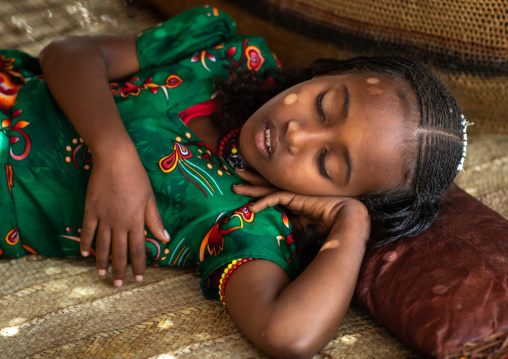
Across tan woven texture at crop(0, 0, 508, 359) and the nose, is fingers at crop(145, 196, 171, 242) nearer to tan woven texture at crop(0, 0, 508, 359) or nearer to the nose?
tan woven texture at crop(0, 0, 508, 359)

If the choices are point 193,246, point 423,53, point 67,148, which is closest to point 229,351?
point 193,246

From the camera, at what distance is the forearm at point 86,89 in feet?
3.59

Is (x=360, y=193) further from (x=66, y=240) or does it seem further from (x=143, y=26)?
(x=143, y=26)

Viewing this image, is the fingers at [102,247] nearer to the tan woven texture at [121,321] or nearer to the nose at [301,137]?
the tan woven texture at [121,321]


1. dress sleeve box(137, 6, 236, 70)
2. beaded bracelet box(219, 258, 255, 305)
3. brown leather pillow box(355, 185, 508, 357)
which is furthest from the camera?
dress sleeve box(137, 6, 236, 70)

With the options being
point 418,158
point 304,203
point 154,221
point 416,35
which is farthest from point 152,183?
point 416,35

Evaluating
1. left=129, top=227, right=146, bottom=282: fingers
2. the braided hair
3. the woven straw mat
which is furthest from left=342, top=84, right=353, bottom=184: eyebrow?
the woven straw mat

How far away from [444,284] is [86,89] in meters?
0.91

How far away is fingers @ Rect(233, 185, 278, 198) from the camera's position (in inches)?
45.8

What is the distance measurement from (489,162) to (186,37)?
1099 millimetres

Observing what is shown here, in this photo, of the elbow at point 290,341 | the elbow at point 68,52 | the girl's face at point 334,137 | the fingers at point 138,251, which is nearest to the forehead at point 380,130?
the girl's face at point 334,137

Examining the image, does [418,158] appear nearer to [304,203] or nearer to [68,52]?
[304,203]

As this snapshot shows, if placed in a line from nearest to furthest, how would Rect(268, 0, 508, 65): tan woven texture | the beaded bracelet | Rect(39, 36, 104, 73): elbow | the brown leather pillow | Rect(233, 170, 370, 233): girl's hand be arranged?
the brown leather pillow < the beaded bracelet < Rect(233, 170, 370, 233): girl's hand < Rect(39, 36, 104, 73): elbow < Rect(268, 0, 508, 65): tan woven texture

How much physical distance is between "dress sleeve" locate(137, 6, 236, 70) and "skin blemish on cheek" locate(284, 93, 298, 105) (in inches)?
15.1
